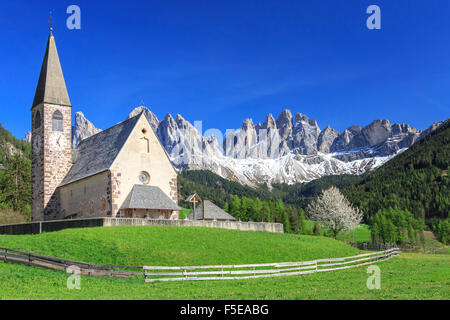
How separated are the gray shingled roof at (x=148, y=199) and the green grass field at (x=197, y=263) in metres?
6.53

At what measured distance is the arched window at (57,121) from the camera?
52.6 m

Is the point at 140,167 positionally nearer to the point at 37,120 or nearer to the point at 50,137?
the point at 50,137

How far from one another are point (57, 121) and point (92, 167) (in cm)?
943

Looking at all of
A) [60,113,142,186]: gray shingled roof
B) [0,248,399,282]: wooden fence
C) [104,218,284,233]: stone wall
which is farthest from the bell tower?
[0,248,399,282]: wooden fence

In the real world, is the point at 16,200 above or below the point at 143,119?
below

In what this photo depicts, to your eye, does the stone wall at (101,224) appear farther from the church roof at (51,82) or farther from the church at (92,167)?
the church roof at (51,82)

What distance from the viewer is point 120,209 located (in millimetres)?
43500

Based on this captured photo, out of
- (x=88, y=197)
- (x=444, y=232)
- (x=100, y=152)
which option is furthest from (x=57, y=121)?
(x=444, y=232)

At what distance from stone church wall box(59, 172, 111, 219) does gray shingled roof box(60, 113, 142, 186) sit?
72 centimetres

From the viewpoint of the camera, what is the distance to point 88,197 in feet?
155

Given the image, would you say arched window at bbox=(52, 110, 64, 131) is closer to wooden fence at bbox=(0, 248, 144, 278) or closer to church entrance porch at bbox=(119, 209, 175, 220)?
church entrance porch at bbox=(119, 209, 175, 220)
